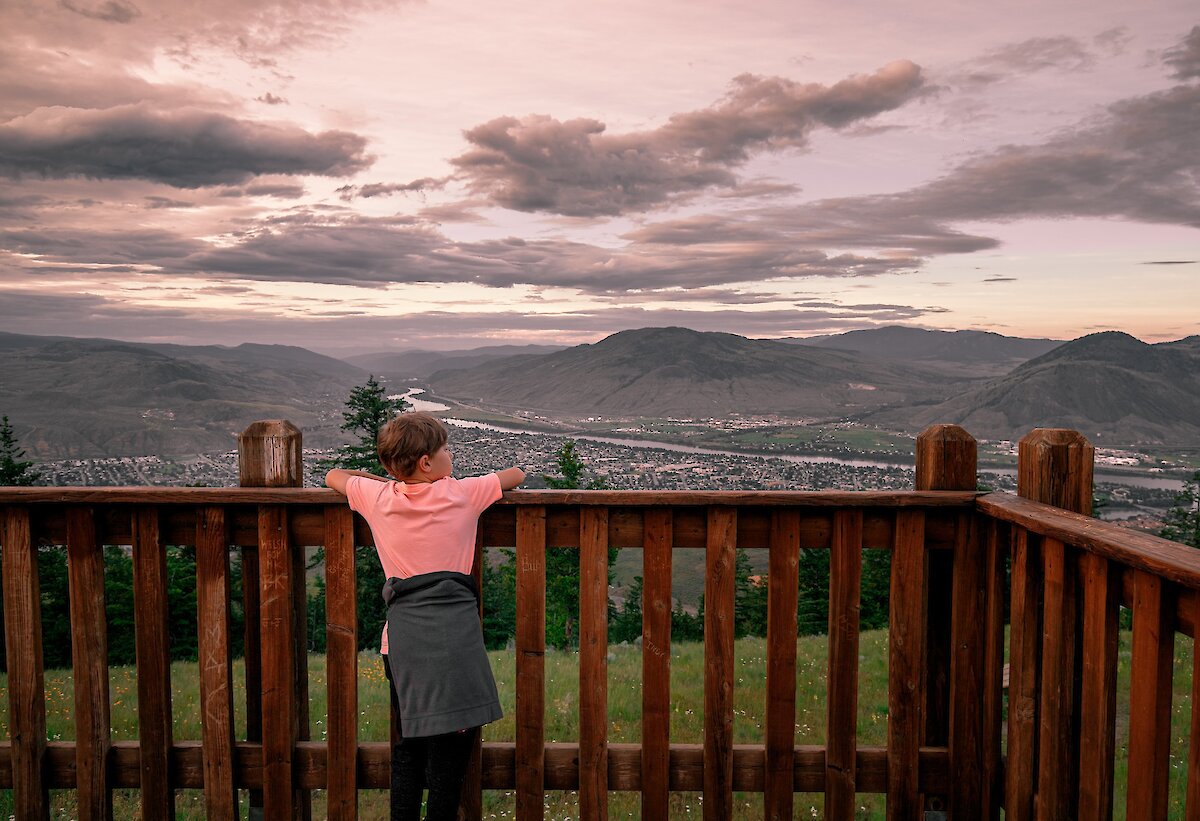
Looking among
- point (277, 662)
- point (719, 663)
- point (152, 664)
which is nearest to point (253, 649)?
point (277, 662)

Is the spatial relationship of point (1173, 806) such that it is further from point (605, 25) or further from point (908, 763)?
point (605, 25)

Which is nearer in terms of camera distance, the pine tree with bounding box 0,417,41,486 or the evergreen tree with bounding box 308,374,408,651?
the evergreen tree with bounding box 308,374,408,651

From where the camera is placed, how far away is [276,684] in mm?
3145

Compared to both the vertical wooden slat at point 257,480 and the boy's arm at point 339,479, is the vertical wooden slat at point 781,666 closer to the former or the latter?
the boy's arm at point 339,479

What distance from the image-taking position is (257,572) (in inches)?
124

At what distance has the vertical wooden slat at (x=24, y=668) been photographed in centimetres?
310

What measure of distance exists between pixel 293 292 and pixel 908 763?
194 metres

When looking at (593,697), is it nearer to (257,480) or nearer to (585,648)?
(585,648)

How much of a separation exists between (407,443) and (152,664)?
1656 mm

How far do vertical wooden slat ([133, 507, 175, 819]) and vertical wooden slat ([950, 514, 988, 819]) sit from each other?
341cm

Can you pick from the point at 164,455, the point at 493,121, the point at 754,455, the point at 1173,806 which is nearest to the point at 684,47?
the point at 1173,806

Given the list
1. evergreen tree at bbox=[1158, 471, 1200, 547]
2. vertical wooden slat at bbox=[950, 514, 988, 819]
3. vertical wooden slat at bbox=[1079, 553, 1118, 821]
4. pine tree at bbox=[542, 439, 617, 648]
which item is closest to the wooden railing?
vertical wooden slat at bbox=[950, 514, 988, 819]

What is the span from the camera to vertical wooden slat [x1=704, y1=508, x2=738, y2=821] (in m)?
3.04

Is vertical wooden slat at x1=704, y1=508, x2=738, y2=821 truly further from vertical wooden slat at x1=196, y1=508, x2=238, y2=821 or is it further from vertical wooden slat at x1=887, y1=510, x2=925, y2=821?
vertical wooden slat at x1=196, y1=508, x2=238, y2=821
